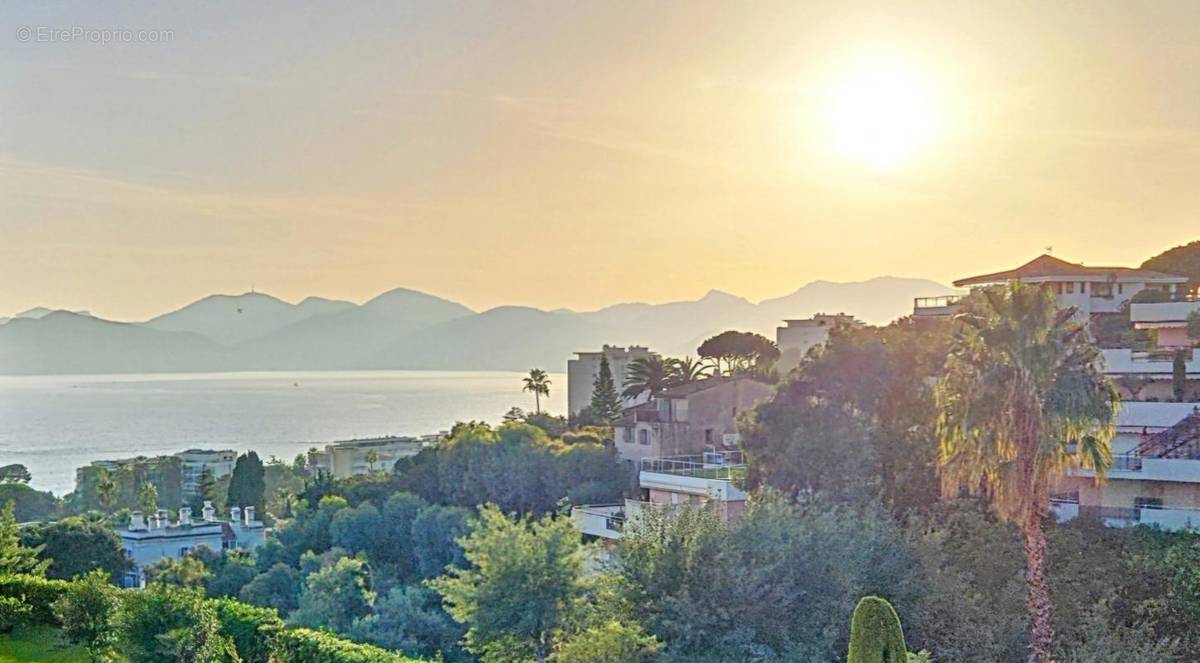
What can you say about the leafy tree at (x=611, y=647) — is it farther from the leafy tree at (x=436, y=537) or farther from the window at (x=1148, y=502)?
the leafy tree at (x=436, y=537)

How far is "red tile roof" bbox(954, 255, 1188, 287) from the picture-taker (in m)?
30.5

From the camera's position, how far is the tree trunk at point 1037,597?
17.9m

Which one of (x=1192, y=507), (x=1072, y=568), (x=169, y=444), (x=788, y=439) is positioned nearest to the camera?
(x=1072, y=568)

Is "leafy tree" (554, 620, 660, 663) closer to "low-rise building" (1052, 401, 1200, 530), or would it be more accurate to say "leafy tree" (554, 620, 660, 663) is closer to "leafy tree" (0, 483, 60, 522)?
"low-rise building" (1052, 401, 1200, 530)

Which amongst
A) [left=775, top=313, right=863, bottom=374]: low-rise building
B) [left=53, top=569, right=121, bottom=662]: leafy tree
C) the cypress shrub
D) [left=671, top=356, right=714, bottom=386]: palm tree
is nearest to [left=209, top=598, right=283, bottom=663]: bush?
[left=53, top=569, right=121, bottom=662]: leafy tree

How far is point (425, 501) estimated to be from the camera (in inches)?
1449

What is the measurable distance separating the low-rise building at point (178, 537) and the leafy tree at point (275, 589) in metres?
11.2

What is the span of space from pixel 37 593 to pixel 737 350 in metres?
42.6

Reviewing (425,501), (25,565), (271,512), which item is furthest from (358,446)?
(25,565)

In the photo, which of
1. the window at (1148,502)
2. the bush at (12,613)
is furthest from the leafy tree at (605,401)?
the bush at (12,613)

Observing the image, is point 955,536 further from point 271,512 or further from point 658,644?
point 271,512

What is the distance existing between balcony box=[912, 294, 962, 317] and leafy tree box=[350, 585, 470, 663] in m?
16.1

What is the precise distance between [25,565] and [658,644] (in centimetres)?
1342

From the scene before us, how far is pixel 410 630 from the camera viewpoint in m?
24.5
